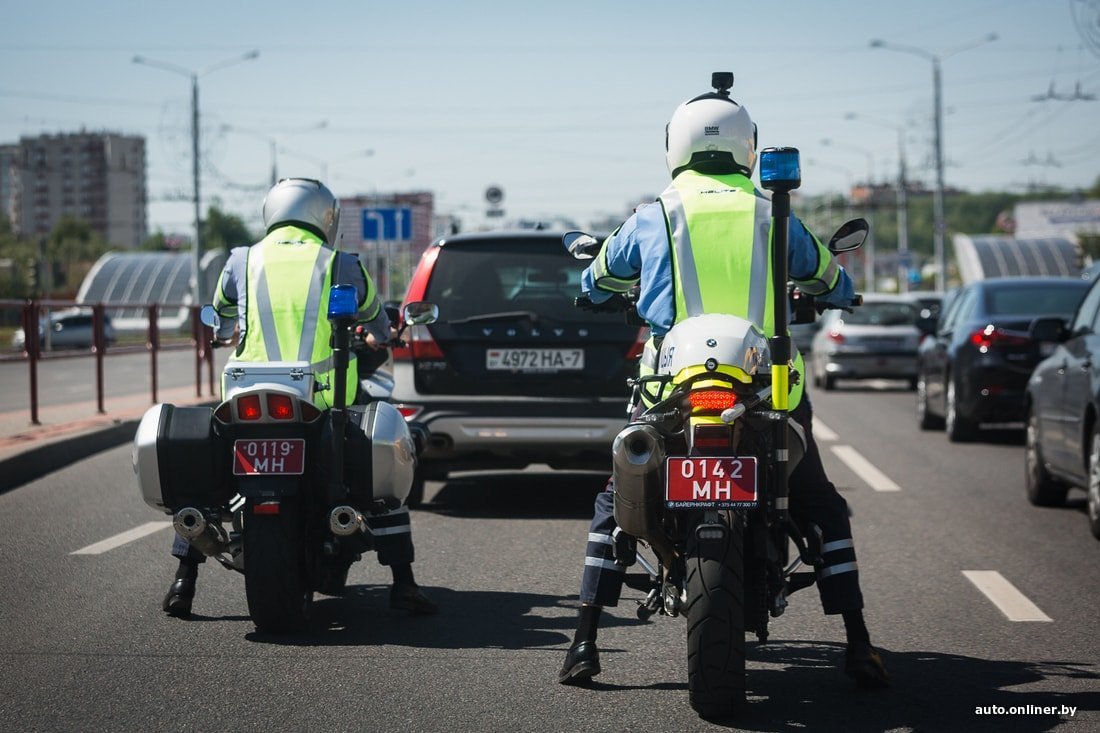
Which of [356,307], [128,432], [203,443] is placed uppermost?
[356,307]

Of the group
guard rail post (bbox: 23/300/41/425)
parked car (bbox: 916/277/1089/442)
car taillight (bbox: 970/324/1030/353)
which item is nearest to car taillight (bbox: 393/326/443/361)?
parked car (bbox: 916/277/1089/442)

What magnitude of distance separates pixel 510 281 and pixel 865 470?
4518 millimetres

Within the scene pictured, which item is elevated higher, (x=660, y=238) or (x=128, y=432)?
(x=660, y=238)

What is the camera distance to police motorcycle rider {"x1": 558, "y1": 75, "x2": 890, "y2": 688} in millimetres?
5395

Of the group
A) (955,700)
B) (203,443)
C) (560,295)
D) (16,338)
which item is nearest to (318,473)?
(203,443)

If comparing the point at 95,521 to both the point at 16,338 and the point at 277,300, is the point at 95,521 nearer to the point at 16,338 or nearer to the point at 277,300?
the point at 277,300

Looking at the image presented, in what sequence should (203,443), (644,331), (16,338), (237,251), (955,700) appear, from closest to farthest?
(955,700) → (203,443) → (237,251) → (644,331) → (16,338)

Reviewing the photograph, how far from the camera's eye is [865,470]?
13453 mm

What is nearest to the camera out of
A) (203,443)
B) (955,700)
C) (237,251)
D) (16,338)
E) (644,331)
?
(955,700)

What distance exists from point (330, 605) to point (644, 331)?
132 inches

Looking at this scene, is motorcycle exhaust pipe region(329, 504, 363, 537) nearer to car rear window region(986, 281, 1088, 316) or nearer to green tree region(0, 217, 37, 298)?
car rear window region(986, 281, 1088, 316)

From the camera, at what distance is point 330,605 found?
24.0 feet

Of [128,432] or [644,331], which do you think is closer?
[644,331]

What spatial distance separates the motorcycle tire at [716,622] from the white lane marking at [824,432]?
11.5 m
